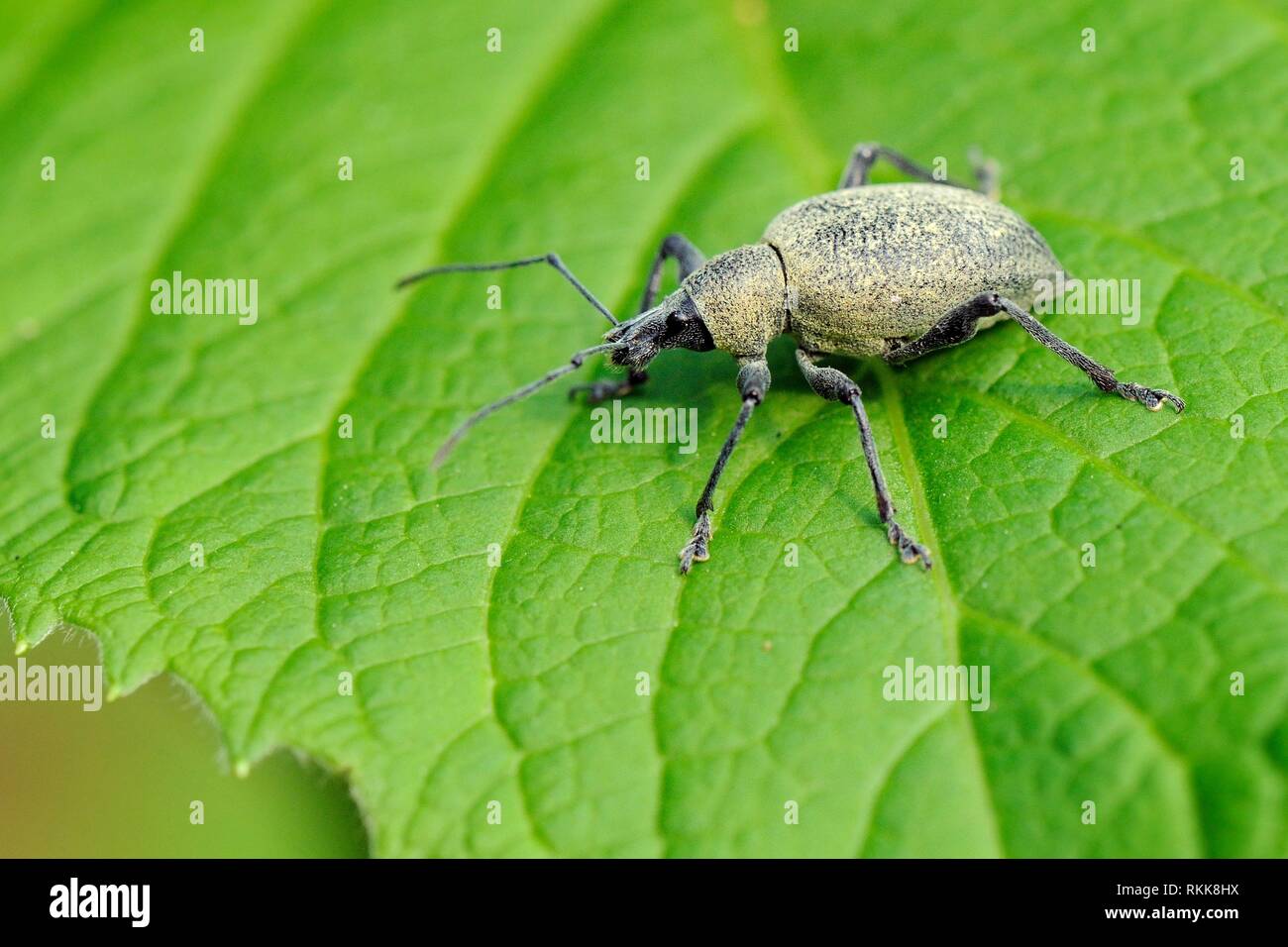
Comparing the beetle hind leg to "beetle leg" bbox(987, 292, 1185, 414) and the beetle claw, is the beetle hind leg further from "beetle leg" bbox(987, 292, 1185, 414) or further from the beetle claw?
the beetle claw

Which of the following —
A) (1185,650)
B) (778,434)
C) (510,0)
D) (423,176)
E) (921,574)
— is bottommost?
(1185,650)

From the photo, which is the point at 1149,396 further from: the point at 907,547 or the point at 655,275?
the point at 655,275

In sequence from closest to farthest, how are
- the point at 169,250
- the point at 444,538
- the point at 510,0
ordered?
the point at 444,538, the point at 169,250, the point at 510,0

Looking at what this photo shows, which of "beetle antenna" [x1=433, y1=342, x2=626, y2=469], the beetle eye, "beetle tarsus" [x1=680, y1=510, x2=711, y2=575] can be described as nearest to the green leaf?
"beetle tarsus" [x1=680, y1=510, x2=711, y2=575]

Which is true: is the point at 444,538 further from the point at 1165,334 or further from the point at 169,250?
the point at 1165,334

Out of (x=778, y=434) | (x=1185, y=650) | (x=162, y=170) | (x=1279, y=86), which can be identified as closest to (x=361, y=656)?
(x=778, y=434)

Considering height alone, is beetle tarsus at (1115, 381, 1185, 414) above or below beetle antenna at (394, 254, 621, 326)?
below
